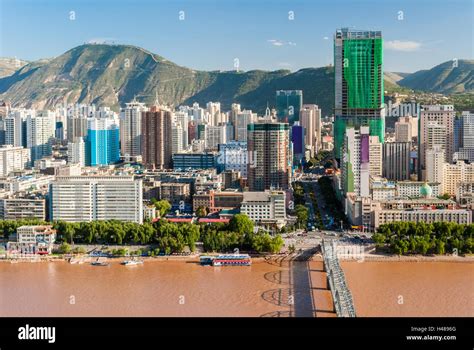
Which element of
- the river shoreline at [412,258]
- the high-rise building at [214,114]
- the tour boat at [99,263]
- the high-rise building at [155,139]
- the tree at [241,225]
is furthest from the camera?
the high-rise building at [214,114]

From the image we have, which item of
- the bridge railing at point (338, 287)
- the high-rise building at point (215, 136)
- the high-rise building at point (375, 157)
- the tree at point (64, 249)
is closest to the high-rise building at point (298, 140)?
the high-rise building at point (215, 136)

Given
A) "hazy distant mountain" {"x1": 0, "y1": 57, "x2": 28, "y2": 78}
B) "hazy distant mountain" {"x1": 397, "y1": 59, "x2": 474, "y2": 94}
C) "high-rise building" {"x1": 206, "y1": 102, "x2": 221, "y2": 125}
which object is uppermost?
"hazy distant mountain" {"x1": 0, "y1": 57, "x2": 28, "y2": 78}

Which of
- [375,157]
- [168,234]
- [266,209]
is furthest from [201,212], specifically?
[375,157]

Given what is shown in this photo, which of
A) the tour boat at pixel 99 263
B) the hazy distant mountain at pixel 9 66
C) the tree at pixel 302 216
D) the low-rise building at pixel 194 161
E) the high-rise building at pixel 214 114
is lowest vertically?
the tour boat at pixel 99 263

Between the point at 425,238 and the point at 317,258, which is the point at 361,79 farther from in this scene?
the point at 317,258

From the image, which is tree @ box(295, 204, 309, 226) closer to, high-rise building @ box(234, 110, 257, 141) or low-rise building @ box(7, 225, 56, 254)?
low-rise building @ box(7, 225, 56, 254)

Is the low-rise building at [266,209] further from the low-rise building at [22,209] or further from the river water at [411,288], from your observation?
the low-rise building at [22,209]

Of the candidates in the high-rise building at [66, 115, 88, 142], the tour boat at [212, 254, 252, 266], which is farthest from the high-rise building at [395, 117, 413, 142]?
the tour boat at [212, 254, 252, 266]
